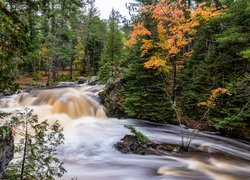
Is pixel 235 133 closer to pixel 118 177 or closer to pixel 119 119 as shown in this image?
pixel 119 119

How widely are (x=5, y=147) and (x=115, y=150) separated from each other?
557 centimetres

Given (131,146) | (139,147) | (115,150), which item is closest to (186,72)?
(139,147)

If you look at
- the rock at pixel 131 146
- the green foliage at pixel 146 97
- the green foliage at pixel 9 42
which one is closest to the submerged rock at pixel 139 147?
the rock at pixel 131 146

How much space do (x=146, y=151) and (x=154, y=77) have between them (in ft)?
20.2

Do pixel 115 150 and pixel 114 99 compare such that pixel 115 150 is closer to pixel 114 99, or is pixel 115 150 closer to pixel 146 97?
pixel 146 97

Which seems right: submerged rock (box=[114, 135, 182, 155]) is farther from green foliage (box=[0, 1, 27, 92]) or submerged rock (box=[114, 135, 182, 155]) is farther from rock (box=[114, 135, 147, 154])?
green foliage (box=[0, 1, 27, 92])

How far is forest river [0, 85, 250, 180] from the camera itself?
6859 mm

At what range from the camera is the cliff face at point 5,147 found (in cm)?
333

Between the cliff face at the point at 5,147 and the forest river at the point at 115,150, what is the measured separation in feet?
9.23

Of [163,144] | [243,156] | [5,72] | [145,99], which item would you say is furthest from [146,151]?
[5,72]

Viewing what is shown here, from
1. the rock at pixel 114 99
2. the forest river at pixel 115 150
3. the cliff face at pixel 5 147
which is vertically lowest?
the forest river at pixel 115 150

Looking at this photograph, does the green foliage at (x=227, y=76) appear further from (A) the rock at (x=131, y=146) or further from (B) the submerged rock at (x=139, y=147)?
(A) the rock at (x=131, y=146)

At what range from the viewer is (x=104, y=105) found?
1468cm

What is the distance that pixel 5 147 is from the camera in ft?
11.3
